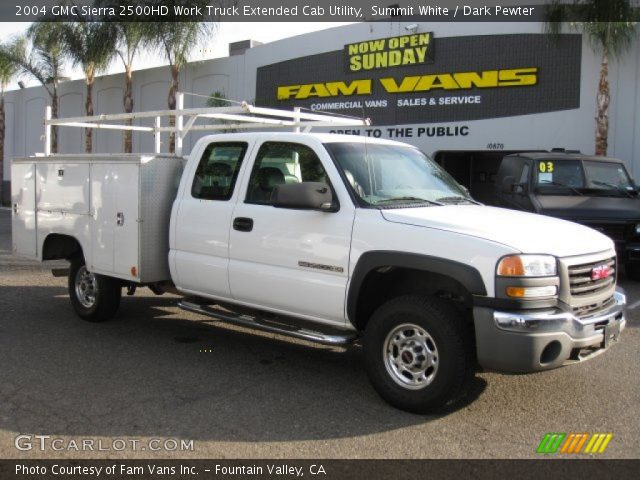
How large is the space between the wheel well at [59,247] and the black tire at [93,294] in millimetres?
99

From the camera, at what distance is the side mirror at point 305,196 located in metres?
4.93

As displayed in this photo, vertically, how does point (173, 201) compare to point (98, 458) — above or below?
above

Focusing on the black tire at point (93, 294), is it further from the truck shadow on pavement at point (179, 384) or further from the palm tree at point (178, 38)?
the palm tree at point (178, 38)

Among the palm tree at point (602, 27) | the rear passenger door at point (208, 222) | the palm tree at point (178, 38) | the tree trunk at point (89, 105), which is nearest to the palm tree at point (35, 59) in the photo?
the tree trunk at point (89, 105)

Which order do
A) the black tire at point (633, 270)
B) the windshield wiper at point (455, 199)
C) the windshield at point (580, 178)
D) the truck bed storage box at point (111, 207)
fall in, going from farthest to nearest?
the windshield at point (580, 178) < the black tire at point (633, 270) < the truck bed storage box at point (111, 207) < the windshield wiper at point (455, 199)

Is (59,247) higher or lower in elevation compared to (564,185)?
lower

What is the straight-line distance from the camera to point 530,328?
420cm

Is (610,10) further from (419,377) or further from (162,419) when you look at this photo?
(162,419)

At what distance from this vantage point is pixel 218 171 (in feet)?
19.9

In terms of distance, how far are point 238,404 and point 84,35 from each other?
77.6ft

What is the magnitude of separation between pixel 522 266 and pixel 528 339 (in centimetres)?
45

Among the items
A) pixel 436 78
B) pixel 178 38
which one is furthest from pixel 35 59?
pixel 436 78

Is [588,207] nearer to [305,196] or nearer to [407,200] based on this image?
[407,200]
